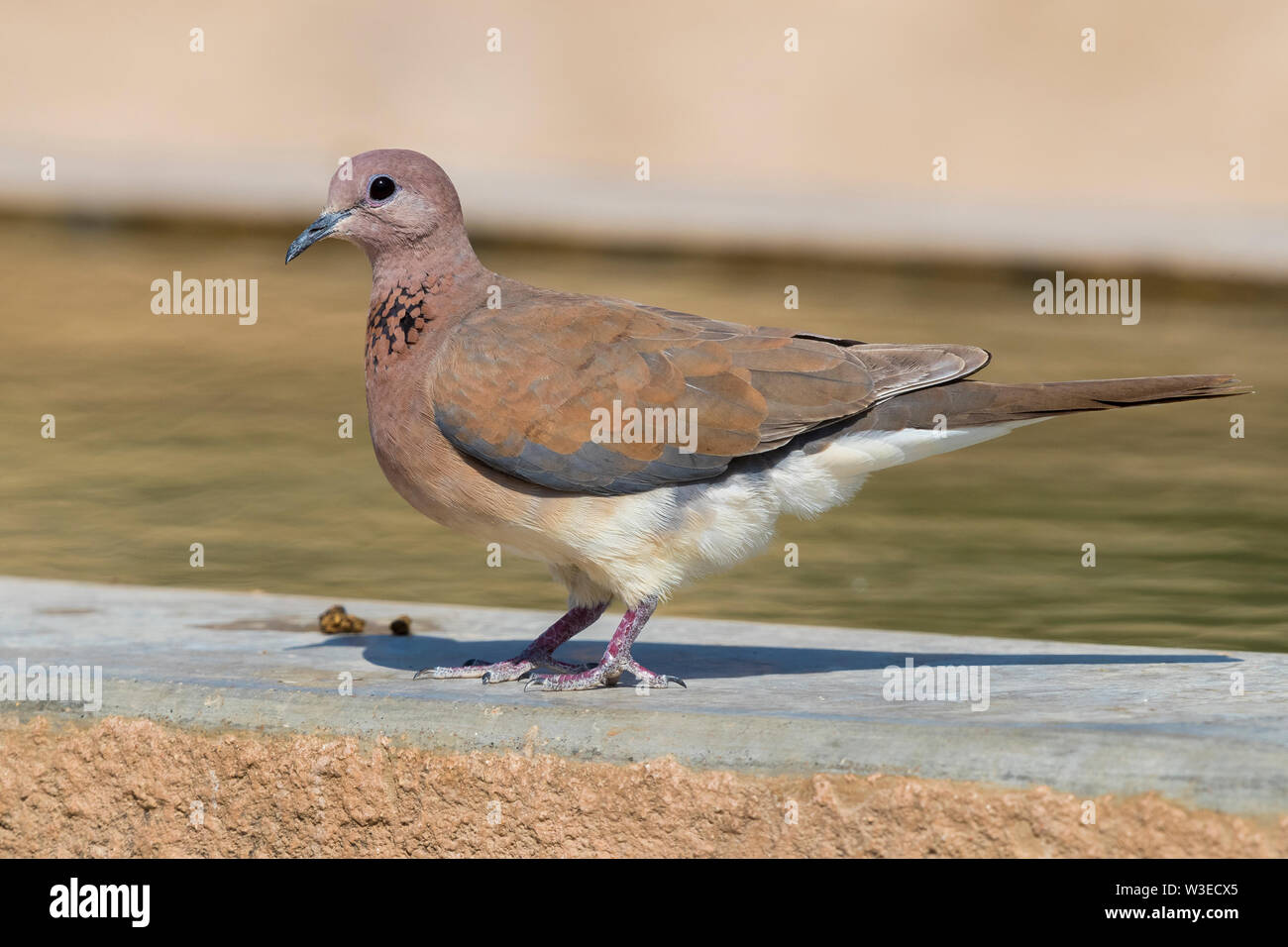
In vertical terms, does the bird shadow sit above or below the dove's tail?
below

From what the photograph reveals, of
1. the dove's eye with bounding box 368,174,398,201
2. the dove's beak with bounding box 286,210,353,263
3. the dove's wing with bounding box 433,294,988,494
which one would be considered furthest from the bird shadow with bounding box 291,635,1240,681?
the dove's eye with bounding box 368,174,398,201

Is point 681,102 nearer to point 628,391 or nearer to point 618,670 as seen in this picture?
point 628,391

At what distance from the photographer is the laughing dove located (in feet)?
18.1

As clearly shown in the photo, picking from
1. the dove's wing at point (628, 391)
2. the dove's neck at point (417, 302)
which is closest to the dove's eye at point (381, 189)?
the dove's neck at point (417, 302)

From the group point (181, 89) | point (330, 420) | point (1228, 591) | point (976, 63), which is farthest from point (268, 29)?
point (1228, 591)

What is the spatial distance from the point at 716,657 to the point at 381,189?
1.96 metres

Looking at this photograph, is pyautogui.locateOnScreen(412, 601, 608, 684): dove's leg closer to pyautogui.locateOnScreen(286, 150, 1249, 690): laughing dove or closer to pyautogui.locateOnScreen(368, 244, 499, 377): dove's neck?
pyautogui.locateOnScreen(286, 150, 1249, 690): laughing dove

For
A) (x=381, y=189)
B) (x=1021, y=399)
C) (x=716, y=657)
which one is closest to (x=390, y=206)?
(x=381, y=189)

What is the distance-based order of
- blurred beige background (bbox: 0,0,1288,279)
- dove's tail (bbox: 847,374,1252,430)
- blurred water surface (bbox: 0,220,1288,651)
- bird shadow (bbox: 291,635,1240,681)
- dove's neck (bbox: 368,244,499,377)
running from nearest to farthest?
1. dove's tail (bbox: 847,374,1252,430)
2. dove's neck (bbox: 368,244,499,377)
3. bird shadow (bbox: 291,635,1240,681)
4. blurred water surface (bbox: 0,220,1288,651)
5. blurred beige background (bbox: 0,0,1288,279)

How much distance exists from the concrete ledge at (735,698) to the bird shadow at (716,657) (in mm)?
14

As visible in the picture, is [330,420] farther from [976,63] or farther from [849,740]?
[976,63]

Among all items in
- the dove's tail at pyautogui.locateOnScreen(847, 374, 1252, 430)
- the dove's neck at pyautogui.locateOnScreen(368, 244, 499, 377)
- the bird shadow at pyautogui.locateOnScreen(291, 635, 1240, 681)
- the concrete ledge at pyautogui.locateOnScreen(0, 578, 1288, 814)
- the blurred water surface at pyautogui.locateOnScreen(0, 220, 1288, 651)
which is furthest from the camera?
the blurred water surface at pyautogui.locateOnScreen(0, 220, 1288, 651)

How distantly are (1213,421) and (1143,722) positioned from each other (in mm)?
9023

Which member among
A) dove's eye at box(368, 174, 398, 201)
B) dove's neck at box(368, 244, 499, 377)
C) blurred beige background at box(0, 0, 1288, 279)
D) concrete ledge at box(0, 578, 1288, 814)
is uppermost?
blurred beige background at box(0, 0, 1288, 279)
